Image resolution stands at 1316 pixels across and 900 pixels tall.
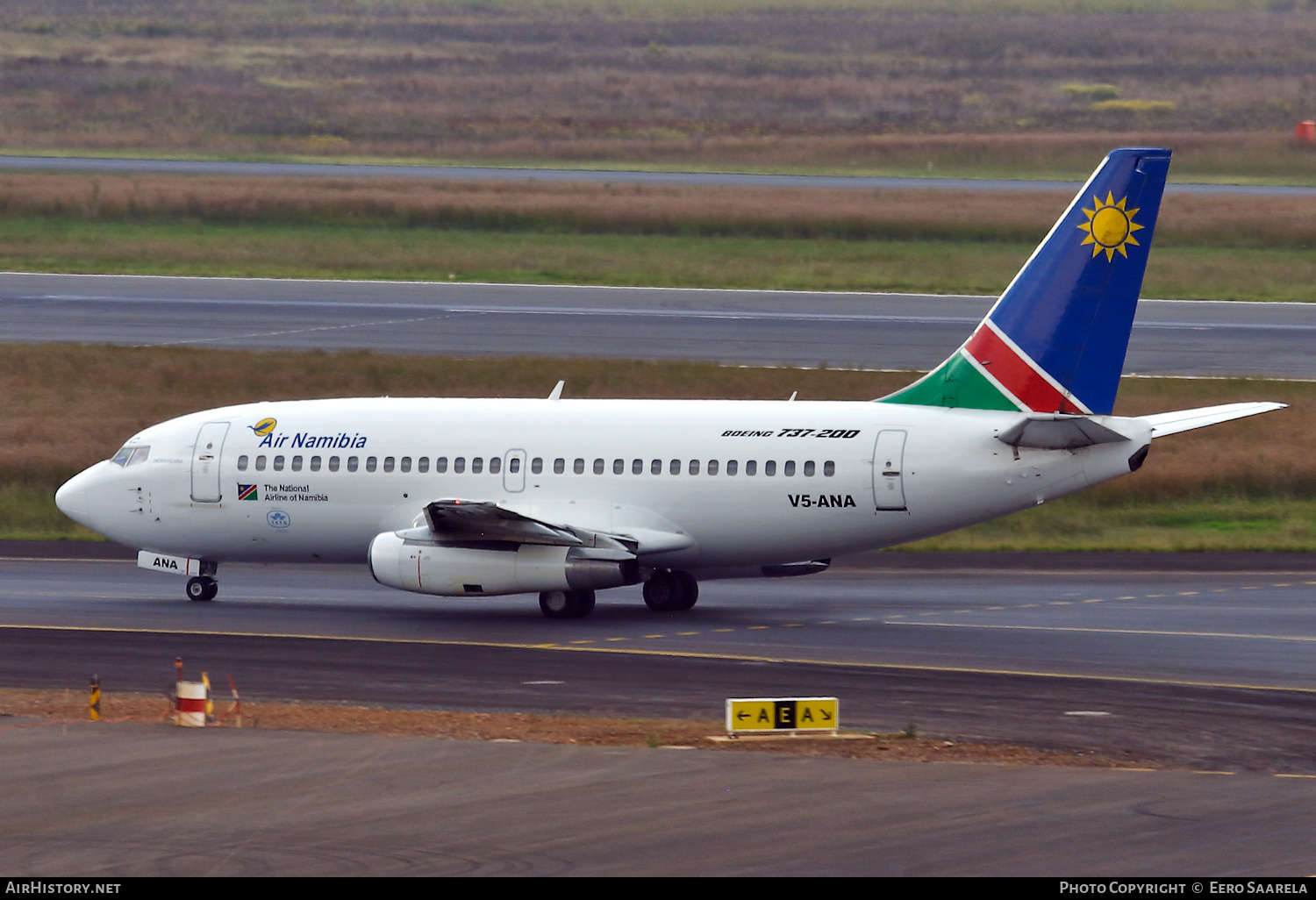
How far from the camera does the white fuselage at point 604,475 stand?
32812 millimetres

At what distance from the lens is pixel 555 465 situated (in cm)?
3528

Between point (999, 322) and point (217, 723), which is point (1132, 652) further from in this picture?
point (217, 723)

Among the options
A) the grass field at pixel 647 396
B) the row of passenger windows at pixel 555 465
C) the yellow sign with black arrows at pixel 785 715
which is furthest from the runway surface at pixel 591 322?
the yellow sign with black arrows at pixel 785 715

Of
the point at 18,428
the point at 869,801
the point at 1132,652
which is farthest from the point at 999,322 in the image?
the point at 18,428

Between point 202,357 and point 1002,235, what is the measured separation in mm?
35797

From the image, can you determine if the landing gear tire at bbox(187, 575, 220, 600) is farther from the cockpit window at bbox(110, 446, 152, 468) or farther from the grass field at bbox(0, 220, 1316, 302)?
the grass field at bbox(0, 220, 1316, 302)

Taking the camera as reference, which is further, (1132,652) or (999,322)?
(999,322)

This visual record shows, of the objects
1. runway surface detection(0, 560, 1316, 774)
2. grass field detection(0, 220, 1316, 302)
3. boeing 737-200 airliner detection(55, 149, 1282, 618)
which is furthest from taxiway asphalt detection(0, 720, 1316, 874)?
grass field detection(0, 220, 1316, 302)

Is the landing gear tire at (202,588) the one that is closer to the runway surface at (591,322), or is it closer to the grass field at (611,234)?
the runway surface at (591,322)

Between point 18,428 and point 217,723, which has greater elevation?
point 18,428

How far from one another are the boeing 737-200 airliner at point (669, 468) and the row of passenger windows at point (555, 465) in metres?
0.04

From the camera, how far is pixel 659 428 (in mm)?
34938

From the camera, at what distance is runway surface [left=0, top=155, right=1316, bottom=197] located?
309 ft

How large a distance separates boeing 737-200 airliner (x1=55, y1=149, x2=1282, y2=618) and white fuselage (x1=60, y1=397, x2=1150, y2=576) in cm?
4
